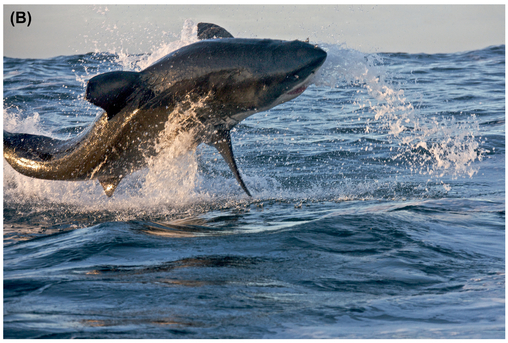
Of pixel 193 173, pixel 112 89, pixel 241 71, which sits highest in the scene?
pixel 241 71

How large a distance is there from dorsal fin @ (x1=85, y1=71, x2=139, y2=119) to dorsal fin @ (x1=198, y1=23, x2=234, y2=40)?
131 cm

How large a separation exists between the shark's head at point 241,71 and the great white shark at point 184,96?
0.05 ft

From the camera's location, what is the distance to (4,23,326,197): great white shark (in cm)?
705

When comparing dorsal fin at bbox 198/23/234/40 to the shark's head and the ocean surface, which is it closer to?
the shark's head

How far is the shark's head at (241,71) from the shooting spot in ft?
22.9

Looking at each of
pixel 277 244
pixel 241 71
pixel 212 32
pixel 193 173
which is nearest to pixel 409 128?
→ pixel 193 173

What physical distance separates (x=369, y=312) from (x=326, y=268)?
1.21m

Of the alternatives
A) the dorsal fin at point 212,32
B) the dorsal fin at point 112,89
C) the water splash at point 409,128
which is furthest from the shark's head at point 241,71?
the dorsal fin at point 212,32

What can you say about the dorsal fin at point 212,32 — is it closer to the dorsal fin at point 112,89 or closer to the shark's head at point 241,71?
the shark's head at point 241,71

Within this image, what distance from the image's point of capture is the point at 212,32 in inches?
316

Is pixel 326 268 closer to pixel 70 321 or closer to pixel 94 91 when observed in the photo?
pixel 70 321

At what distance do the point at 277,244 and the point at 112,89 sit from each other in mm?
3269

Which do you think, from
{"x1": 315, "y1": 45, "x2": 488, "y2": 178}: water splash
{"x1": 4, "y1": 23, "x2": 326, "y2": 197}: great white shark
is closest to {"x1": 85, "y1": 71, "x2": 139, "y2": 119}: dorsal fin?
{"x1": 4, "y1": 23, "x2": 326, "y2": 197}: great white shark

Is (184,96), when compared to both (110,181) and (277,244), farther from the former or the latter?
(277,244)
